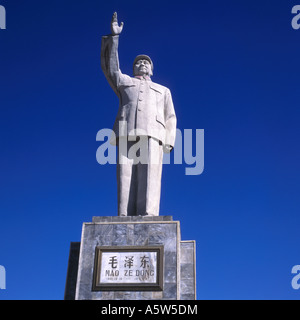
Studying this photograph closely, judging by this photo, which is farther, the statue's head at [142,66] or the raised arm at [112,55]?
the statue's head at [142,66]

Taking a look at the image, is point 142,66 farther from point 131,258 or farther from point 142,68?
point 131,258

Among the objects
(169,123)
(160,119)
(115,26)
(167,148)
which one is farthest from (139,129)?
(115,26)

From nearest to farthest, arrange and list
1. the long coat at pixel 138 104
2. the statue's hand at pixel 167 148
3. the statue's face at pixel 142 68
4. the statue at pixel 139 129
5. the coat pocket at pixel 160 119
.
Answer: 1. the statue at pixel 139 129
2. the long coat at pixel 138 104
3. the coat pocket at pixel 160 119
4. the statue's hand at pixel 167 148
5. the statue's face at pixel 142 68

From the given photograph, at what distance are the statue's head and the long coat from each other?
0.26m

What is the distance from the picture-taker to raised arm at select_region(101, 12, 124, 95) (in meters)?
11.2

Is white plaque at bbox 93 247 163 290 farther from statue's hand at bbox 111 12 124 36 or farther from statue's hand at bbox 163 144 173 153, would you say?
statue's hand at bbox 111 12 124 36

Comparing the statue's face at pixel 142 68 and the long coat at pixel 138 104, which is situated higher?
the statue's face at pixel 142 68

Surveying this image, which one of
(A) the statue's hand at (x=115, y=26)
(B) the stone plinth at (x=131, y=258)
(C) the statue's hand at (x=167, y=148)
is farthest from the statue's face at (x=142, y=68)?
(B) the stone plinth at (x=131, y=258)

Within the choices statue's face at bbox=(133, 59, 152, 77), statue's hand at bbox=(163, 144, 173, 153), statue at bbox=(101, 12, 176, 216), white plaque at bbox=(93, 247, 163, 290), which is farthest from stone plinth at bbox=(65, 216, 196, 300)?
statue's face at bbox=(133, 59, 152, 77)

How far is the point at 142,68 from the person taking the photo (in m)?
Answer: 11.8

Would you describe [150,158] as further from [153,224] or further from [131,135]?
[153,224]

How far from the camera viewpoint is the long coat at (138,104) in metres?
10.8

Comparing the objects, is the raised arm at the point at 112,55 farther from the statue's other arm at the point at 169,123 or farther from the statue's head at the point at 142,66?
the statue's other arm at the point at 169,123
